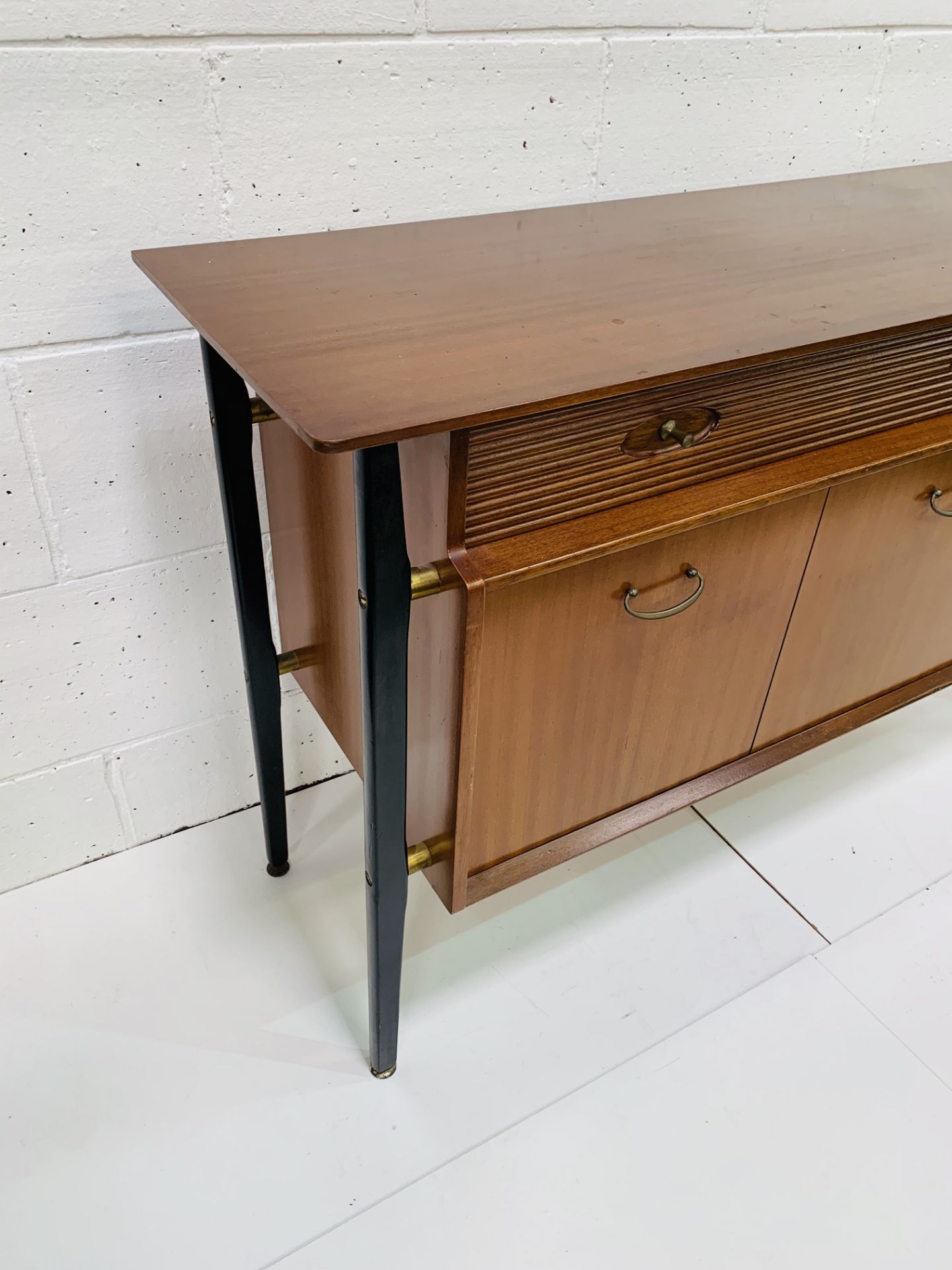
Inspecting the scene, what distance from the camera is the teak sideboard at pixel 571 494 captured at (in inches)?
32.1

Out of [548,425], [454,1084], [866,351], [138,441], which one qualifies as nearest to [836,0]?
[866,351]

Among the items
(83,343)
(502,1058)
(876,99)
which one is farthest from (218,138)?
(502,1058)

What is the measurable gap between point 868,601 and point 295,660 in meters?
0.75

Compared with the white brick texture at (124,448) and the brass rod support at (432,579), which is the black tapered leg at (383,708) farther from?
the white brick texture at (124,448)

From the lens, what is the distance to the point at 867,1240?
3.59ft

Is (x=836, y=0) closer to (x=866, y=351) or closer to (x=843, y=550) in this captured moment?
(x=866, y=351)

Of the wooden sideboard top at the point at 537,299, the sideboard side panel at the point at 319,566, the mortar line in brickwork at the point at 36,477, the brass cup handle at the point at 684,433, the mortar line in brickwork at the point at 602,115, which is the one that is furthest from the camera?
the mortar line in brickwork at the point at 602,115

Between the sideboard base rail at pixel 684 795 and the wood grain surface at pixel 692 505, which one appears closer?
the wood grain surface at pixel 692 505

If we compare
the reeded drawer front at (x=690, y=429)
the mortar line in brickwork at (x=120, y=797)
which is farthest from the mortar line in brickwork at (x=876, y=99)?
the mortar line in brickwork at (x=120, y=797)

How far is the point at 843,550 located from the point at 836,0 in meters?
0.85

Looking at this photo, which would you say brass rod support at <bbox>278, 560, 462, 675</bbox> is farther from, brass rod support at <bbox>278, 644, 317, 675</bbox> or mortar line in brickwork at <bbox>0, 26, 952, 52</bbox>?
mortar line in brickwork at <bbox>0, 26, 952, 52</bbox>

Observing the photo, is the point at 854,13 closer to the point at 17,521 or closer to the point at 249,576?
the point at 249,576

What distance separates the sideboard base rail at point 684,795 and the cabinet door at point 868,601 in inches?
0.8

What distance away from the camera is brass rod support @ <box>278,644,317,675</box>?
127 centimetres
